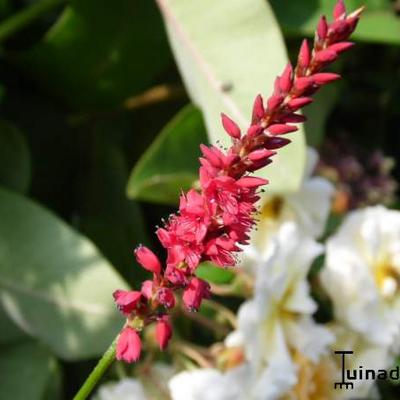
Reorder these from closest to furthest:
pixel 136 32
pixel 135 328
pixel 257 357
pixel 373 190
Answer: pixel 135 328
pixel 257 357
pixel 136 32
pixel 373 190

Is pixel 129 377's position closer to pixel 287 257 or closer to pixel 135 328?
pixel 287 257

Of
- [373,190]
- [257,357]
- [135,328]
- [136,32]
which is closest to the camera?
[135,328]

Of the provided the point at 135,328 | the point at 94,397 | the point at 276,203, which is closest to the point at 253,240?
the point at 276,203

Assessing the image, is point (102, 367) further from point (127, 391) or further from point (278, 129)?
point (127, 391)

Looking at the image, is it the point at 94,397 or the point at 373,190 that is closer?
the point at 94,397

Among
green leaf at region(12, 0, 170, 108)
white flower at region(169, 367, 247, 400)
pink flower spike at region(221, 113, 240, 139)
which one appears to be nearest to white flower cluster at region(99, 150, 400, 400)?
white flower at region(169, 367, 247, 400)

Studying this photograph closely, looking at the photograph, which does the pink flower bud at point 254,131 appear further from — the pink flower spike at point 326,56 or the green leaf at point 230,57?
the green leaf at point 230,57

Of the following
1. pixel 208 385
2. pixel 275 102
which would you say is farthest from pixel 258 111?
pixel 208 385
